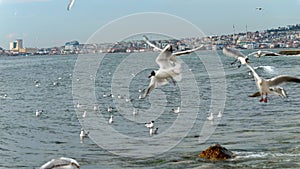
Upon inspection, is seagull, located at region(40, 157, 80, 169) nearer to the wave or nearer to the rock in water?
the rock in water

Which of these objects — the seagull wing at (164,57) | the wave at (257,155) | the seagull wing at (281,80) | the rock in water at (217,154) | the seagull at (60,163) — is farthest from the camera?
the wave at (257,155)

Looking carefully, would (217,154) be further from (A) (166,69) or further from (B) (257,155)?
(A) (166,69)

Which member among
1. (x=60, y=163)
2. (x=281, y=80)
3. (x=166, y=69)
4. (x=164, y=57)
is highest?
(x=164, y=57)

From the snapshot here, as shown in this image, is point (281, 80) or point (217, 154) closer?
point (281, 80)

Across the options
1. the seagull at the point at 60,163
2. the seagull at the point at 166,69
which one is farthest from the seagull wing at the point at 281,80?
the seagull at the point at 60,163

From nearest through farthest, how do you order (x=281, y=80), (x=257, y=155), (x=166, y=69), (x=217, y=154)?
A: (x=166, y=69) < (x=281, y=80) < (x=217, y=154) < (x=257, y=155)

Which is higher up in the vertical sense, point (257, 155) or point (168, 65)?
point (168, 65)

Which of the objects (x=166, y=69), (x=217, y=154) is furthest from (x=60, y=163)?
(x=217, y=154)

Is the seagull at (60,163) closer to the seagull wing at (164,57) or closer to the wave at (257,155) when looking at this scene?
the seagull wing at (164,57)

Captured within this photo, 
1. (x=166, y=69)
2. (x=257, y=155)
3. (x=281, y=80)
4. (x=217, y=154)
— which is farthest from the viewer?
(x=257, y=155)

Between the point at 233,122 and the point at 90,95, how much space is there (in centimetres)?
1650

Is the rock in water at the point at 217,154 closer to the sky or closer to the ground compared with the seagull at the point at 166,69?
closer to the ground

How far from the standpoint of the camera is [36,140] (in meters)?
19.9

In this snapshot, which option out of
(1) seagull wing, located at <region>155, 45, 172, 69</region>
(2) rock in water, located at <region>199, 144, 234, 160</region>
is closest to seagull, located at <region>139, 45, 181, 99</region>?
(1) seagull wing, located at <region>155, 45, 172, 69</region>
